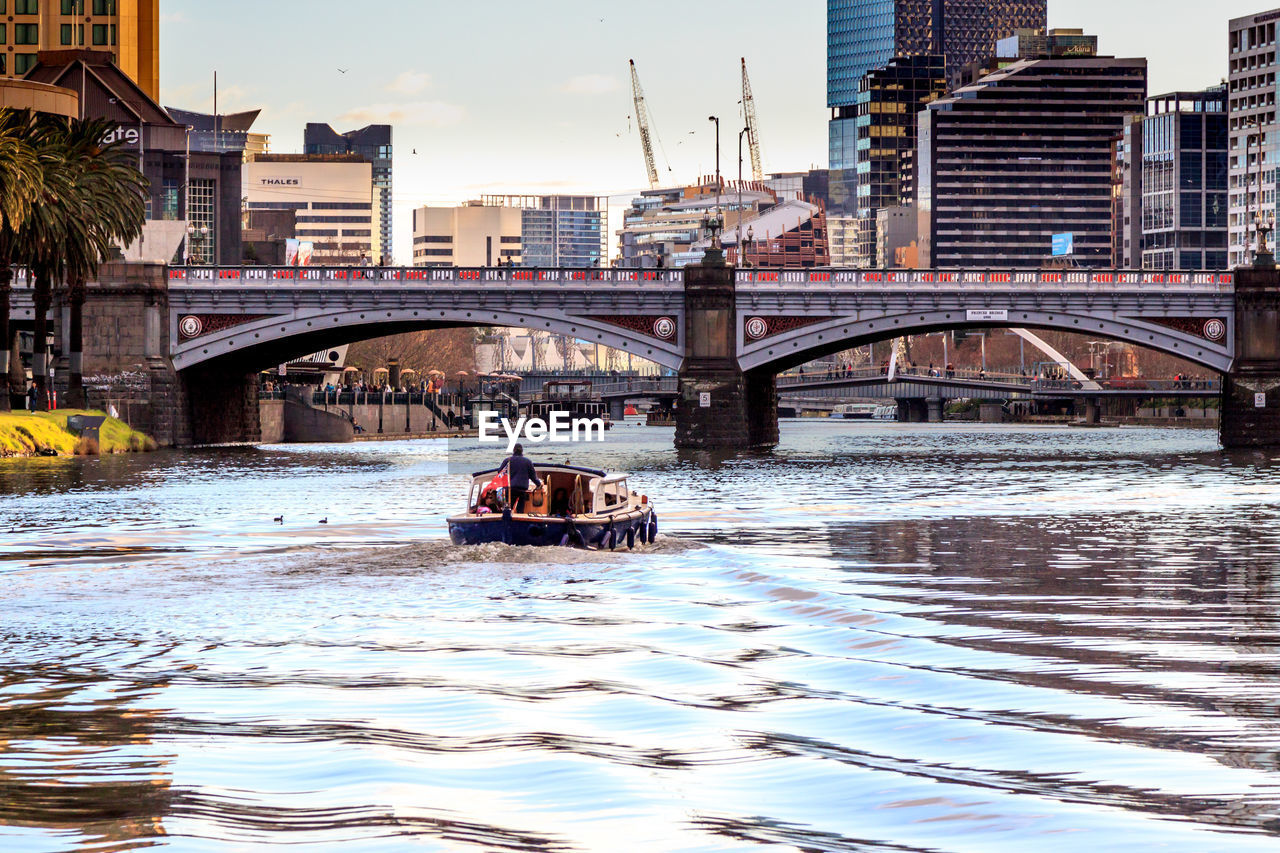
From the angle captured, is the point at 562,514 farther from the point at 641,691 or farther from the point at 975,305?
the point at 975,305

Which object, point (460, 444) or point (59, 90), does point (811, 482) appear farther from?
point (59, 90)

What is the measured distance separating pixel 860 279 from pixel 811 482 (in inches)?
1283

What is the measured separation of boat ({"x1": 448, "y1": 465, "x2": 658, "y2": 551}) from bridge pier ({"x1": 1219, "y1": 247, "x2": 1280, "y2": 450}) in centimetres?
7002

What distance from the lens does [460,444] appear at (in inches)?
5039

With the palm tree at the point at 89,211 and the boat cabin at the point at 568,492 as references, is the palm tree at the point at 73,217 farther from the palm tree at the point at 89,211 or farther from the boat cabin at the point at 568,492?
the boat cabin at the point at 568,492

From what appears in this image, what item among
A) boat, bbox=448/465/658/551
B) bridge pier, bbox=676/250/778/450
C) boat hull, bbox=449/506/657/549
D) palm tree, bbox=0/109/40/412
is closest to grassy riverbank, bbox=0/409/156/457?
palm tree, bbox=0/109/40/412

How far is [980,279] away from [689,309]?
661 inches

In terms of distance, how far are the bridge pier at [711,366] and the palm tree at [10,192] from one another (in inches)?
1421

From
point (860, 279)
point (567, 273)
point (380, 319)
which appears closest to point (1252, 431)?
point (860, 279)

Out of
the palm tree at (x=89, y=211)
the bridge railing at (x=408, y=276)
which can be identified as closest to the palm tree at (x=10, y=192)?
the palm tree at (x=89, y=211)

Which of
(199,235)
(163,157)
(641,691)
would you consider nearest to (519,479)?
(641,691)

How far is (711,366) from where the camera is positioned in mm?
99750

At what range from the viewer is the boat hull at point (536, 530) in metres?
36.7

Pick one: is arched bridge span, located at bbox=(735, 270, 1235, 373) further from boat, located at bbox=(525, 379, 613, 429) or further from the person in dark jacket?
boat, located at bbox=(525, 379, 613, 429)
